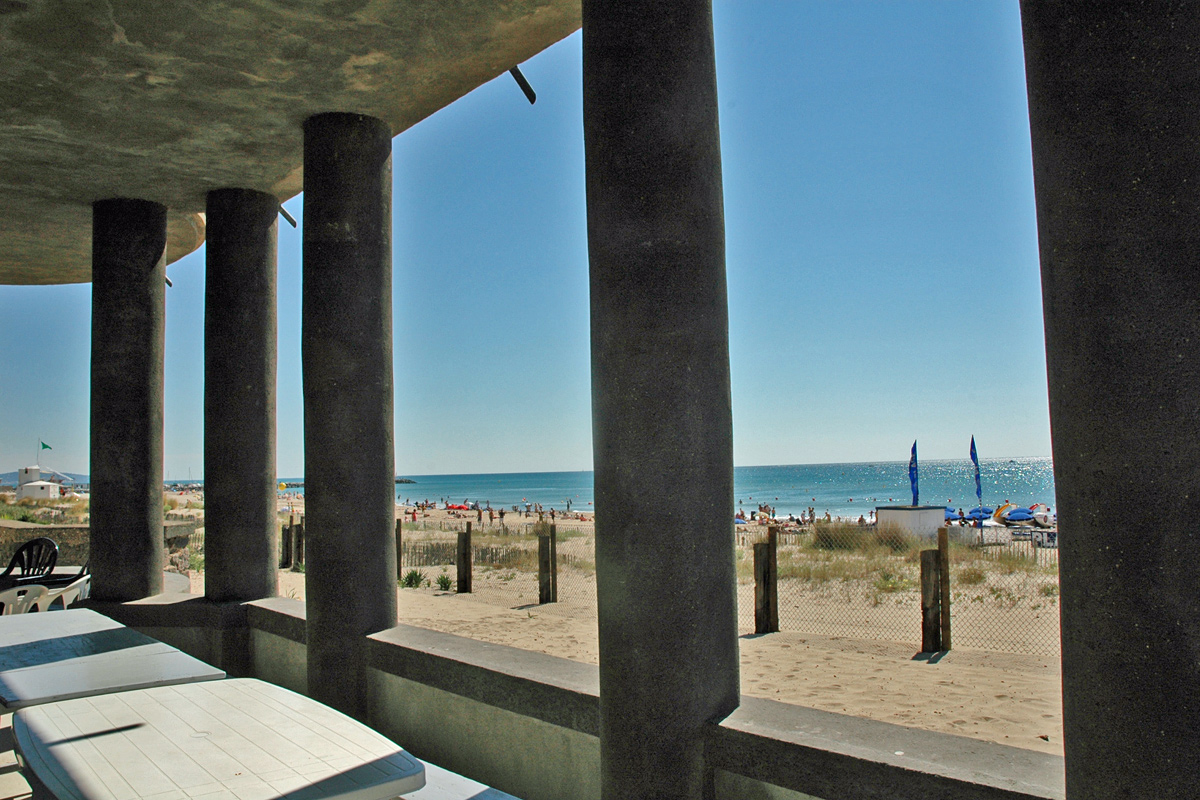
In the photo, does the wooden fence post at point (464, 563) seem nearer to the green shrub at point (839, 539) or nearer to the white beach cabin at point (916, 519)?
the green shrub at point (839, 539)

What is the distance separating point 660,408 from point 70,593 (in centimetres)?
633

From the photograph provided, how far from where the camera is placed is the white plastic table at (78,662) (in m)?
3.27

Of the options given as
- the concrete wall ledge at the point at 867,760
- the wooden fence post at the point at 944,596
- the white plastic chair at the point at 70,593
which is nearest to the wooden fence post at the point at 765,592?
the wooden fence post at the point at 944,596

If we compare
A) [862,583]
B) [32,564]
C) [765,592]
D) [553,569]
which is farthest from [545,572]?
[32,564]

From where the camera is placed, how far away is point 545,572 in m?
13.5

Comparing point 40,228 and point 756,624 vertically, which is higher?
point 40,228

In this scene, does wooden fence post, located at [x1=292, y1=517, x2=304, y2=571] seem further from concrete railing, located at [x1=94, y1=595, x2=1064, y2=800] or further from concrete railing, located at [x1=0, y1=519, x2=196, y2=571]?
concrete railing, located at [x1=94, y1=595, x2=1064, y2=800]

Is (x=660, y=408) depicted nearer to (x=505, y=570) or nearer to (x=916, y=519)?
(x=505, y=570)

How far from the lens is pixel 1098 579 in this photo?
1788 mm

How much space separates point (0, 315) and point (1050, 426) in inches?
749

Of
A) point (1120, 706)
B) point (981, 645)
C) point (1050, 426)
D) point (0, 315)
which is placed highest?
point (0, 315)

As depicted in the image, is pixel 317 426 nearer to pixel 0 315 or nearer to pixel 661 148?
pixel 661 148

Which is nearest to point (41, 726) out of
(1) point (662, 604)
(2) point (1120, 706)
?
(1) point (662, 604)

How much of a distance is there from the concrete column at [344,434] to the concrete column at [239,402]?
5.49ft
